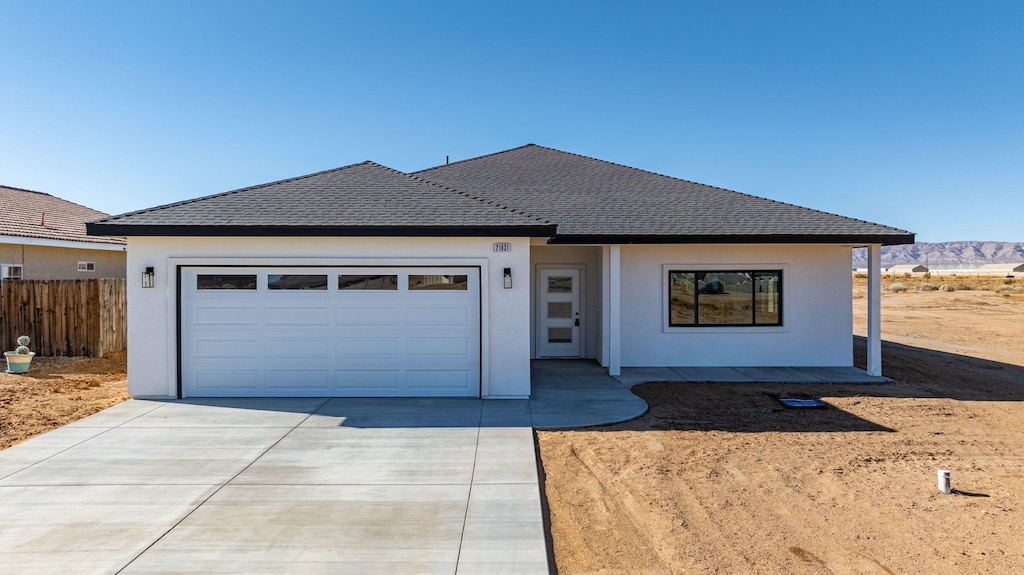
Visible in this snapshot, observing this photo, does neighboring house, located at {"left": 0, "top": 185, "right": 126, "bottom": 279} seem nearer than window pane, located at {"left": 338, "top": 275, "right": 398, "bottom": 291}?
No

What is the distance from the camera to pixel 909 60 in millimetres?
18328

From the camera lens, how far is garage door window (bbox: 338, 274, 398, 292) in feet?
30.6

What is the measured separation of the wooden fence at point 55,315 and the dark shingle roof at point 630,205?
870 cm

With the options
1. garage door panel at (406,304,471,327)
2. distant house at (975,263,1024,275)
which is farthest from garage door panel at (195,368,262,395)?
distant house at (975,263,1024,275)

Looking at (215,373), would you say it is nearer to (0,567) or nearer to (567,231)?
(0,567)

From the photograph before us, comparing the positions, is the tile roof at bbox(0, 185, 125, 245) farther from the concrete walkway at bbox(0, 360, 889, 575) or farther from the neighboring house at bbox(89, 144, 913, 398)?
the concrete walkway at bbox(0, 360, 889, 575)

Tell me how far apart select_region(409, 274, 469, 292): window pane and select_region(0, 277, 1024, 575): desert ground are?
128 inches

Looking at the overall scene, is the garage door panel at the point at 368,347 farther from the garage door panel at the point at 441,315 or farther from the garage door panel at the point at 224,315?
the garage door panel at the point at 224,315

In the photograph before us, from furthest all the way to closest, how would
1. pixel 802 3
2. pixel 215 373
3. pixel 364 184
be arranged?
1. pixel 802 3
2. pixel 364 184
3. pixel 215 373

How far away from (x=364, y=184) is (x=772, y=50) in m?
14.1

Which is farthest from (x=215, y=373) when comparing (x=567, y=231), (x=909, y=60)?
(x=909, y=60)

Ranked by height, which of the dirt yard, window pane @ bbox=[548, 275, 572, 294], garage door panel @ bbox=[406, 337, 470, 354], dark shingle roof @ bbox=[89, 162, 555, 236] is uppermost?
dark shingle roof @ bbox=[89, 162, 555, 236]

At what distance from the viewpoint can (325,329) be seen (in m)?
9.30

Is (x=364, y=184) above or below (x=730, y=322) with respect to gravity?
above
